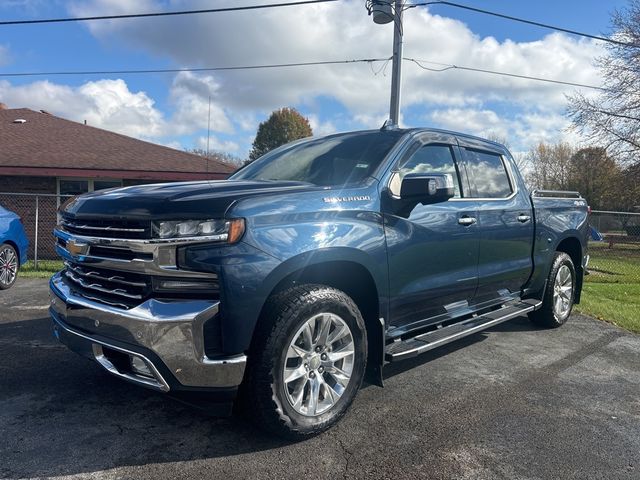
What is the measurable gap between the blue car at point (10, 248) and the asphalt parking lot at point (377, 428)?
12.3ft

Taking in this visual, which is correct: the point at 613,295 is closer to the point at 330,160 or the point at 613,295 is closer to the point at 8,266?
the point at 330,160

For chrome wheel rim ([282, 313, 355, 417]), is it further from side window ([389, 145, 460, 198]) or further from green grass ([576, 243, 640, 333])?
green grass ([576, 243, 640, 333])

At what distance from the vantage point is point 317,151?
14.1 feet

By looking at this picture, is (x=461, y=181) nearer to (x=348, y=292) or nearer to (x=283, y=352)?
(x=348, y=292)

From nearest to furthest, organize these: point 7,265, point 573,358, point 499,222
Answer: point 499,222 → point 573,358 → point 7,265

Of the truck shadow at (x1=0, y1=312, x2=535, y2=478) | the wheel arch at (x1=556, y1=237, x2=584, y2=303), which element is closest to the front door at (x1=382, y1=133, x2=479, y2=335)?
the truck shadow at (x1=0, y1=312, x2=535, y2=478)

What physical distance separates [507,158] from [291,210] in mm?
3303

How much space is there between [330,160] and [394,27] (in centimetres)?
848

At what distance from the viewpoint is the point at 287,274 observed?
293cm

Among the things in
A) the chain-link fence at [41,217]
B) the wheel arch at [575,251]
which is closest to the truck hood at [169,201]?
the wheel arch at [575,251]

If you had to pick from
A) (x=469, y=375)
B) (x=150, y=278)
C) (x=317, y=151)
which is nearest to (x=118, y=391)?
(x=150, y=278)

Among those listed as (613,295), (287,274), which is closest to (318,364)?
(287,274)

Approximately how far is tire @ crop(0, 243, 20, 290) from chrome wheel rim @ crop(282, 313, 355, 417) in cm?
693

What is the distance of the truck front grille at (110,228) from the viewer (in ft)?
9.07
